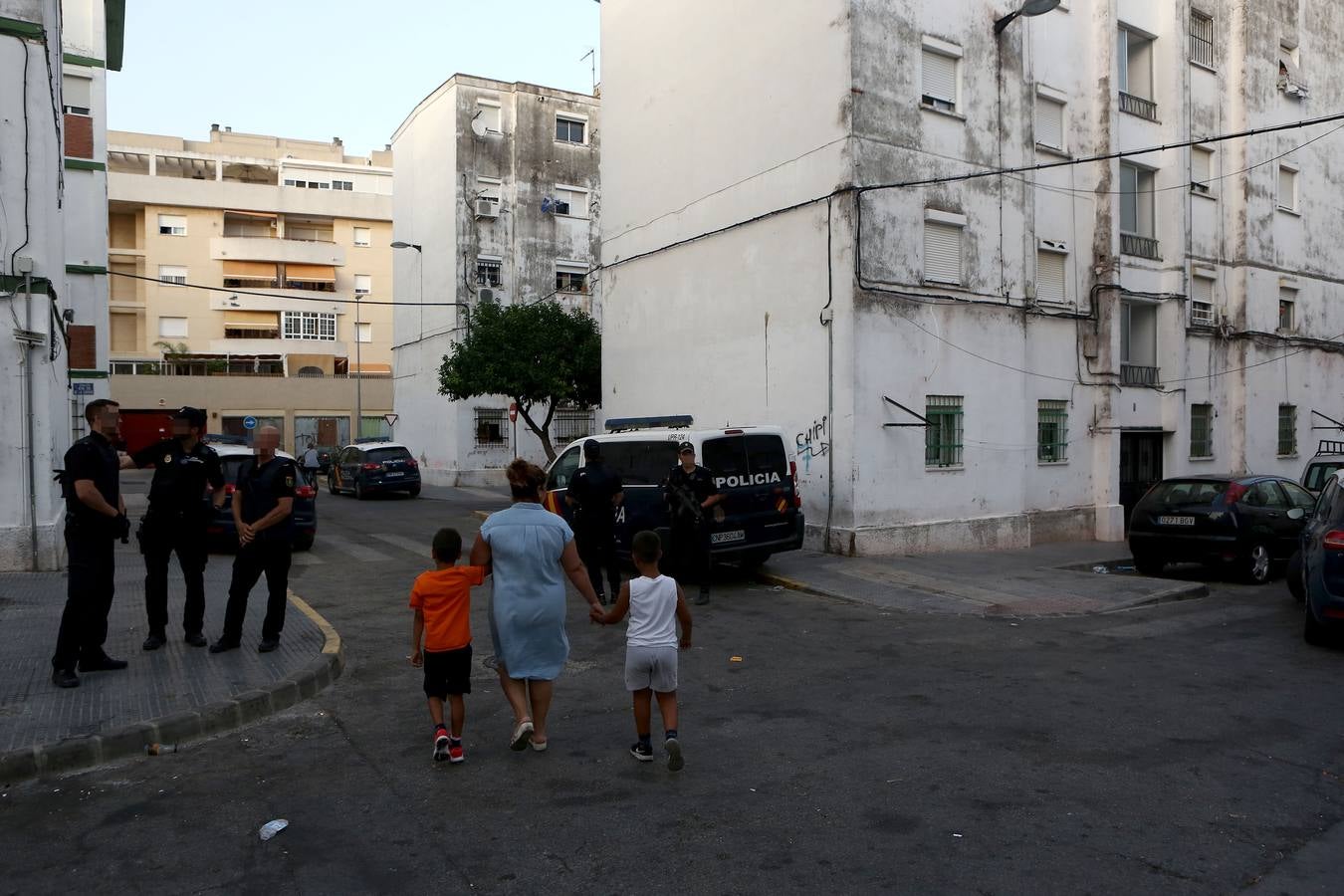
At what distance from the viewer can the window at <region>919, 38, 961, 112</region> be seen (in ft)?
52.1

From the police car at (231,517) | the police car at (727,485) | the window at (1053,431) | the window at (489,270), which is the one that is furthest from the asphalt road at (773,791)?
the window at (489,270)

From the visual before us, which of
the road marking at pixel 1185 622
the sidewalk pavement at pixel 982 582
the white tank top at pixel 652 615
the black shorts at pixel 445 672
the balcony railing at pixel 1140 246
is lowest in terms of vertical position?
the road marking at pixel 1185 622

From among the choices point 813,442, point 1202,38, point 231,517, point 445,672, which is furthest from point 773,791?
point 1202,38

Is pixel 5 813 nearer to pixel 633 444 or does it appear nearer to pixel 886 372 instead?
pixel 633 444

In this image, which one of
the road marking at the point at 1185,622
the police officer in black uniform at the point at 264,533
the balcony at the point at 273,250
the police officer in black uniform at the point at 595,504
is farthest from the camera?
the balcony at the point at 273,250

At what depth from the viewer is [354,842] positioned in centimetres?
427

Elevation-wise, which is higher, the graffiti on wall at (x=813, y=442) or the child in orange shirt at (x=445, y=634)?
the graffiti on wall at (x=813, y=442)

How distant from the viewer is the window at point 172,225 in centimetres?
5453

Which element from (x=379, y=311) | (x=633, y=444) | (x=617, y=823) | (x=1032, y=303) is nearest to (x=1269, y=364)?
(x=1032, y=303)

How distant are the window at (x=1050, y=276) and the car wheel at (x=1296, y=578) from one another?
7510 millimetres

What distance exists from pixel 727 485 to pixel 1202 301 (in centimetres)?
1407

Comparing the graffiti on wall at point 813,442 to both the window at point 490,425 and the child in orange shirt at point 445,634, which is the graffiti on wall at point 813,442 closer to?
the child in orange shirt at point 445,634

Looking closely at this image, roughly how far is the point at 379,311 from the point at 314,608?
169ft

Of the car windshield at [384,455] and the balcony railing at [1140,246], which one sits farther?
the car windshield at [384,455]
